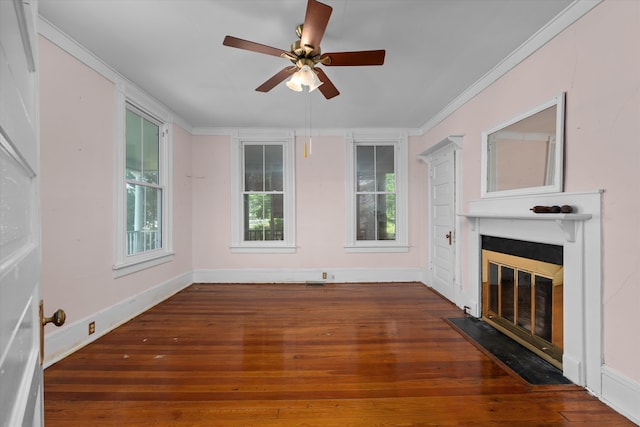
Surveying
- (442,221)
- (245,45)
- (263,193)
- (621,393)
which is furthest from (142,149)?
(621,393)

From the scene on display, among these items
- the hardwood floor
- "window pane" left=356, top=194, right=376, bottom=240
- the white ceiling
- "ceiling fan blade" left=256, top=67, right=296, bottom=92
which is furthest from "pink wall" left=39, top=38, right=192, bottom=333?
"window pane" left=356, top=194, right=376, bottom=240

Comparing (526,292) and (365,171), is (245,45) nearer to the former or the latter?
(526,292)

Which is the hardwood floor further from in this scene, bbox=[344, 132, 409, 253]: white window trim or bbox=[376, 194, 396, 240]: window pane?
bbox=[376, 194, 396, 240]: window pane

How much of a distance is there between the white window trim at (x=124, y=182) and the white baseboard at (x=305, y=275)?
880mm

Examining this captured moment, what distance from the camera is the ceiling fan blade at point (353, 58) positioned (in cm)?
208

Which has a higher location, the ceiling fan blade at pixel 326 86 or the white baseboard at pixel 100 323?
the ceiling fan blade at pixel 326 86

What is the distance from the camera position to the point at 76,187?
8.33ft

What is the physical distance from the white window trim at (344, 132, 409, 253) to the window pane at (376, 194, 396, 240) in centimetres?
7

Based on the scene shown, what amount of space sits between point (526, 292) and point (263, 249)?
3599 mm

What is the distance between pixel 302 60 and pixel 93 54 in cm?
201

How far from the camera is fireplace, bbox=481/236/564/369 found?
2.23 meters

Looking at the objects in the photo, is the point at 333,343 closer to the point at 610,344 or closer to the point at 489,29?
the point at 610,344

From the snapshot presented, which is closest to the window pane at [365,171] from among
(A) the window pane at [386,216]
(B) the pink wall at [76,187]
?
(A) the window pane at [386,216]

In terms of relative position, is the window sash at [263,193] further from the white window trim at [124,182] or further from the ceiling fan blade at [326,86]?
the ceiling fan blade at [326,86]
